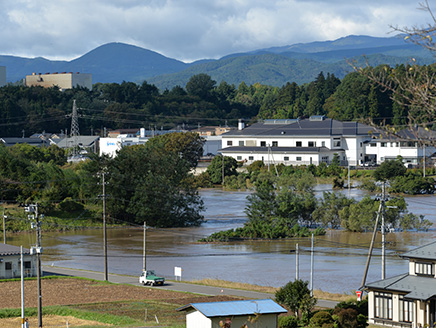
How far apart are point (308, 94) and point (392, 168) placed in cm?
5538

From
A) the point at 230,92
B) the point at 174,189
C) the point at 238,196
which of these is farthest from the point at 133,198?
the point at 230,92

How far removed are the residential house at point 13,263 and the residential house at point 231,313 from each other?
16.3 m

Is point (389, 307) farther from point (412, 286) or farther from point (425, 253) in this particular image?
point (425, 253)

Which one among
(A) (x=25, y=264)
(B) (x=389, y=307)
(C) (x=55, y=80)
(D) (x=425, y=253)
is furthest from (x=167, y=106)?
(B) (x=389, y=307)

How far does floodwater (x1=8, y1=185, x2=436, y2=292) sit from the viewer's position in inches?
1073

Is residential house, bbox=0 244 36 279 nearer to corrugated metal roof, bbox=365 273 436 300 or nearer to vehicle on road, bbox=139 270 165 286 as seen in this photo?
vehicle on road, bbox=139 270 165 286

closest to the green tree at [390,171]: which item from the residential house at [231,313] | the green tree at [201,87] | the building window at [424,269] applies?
the building window at [424,269]

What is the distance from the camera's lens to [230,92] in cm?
14300

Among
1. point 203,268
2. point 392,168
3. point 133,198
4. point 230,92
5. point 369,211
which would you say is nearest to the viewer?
point 203,268

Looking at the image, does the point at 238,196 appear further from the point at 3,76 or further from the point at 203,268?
the point at 3,76

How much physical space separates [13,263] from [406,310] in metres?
17.1

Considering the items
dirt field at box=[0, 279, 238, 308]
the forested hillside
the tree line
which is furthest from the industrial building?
dirt field at box=[0, 279, 238, 308]

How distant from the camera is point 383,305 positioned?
18.4m

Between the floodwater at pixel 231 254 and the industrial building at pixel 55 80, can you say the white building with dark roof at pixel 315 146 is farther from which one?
the industrial building at pixel 55 80
